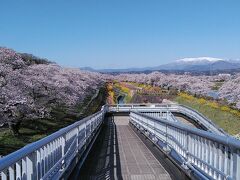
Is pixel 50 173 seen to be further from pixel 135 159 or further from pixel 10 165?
pixel 135 159

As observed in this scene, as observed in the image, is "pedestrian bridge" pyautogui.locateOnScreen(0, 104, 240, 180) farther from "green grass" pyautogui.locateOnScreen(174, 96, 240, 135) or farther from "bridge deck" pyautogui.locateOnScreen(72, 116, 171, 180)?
"green grass" pyautogui.locateOnScreen(174, 96, 240, 135)

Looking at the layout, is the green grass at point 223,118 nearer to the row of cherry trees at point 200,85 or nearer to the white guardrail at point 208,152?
the row of cherry trees at point 200,85

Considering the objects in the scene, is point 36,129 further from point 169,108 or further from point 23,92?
point 169,108

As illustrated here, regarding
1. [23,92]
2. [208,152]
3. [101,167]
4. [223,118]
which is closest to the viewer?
[208,152]

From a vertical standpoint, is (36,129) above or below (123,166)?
below

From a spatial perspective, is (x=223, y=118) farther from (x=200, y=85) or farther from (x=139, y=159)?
(x=200, y=85)

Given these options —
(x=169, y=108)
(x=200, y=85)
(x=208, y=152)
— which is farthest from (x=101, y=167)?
(x=200, y=85)

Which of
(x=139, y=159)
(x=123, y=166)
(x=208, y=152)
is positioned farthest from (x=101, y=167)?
(x=208, y=152)

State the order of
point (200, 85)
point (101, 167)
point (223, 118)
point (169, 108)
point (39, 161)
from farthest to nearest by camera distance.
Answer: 1. point (200, 85)
2. point (169, 108)
3. point (223, 118)
4. point (101, 167)
5. point (39, 161)

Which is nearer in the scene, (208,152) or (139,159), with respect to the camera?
(208,152)

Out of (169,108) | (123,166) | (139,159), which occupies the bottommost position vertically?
(169,108)

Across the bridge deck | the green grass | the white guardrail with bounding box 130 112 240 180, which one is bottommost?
the green grass

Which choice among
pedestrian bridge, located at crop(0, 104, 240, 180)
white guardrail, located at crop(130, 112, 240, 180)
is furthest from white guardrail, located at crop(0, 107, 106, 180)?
white guardrail, located at crop(130, 112, 240, 180)

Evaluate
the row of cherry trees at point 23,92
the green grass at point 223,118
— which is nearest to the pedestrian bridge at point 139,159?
the row of cherry trees at point 23,92
